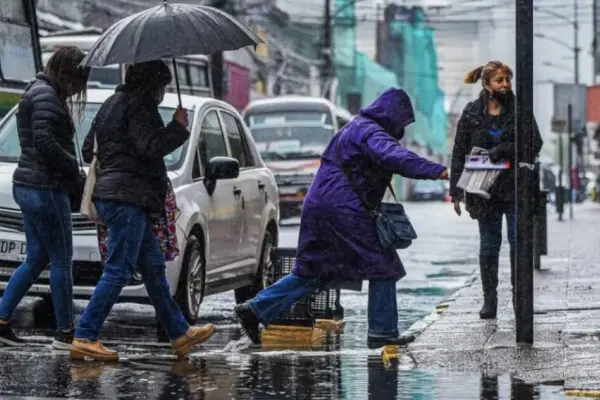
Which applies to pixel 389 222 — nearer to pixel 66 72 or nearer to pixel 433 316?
pixel 66 72

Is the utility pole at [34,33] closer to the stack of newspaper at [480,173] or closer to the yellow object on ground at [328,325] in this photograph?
the yellow object on ground at [328,325]

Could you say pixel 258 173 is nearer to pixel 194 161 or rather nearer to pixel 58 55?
pixel 194 161

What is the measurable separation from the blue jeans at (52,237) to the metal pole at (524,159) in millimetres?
2587

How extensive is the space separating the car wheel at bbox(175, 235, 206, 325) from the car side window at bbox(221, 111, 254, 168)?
1543 mm

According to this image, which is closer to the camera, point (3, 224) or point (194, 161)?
point (3, 224)

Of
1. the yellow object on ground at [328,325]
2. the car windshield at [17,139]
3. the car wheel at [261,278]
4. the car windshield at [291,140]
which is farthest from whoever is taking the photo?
the car windshield at [291,140]

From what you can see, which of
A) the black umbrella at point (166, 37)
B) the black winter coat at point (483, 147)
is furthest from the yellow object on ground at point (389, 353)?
the black umbrella at point (166, 37)

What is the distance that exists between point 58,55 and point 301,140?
27.4 metres

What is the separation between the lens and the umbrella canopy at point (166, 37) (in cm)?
889

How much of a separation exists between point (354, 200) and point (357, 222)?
5.0 inches

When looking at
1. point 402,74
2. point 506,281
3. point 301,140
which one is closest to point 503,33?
point 402,74

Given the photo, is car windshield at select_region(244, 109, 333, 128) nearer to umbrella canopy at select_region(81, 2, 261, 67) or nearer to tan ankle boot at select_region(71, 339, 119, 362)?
umbrella canopy at select_region(81, 2, 261, 67)

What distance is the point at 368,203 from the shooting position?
919cm

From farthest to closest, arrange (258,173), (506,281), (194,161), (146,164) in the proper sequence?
(506,281)
(258,173)
(194,161)
(146,164)
